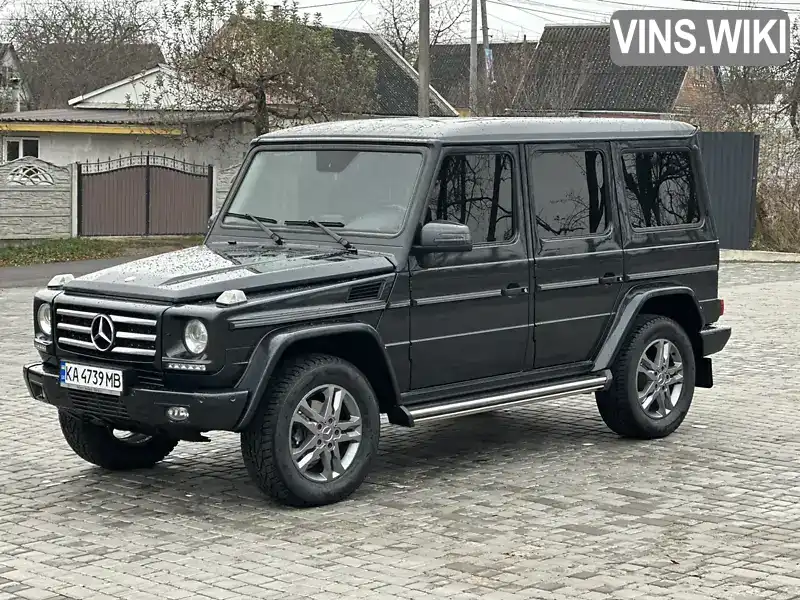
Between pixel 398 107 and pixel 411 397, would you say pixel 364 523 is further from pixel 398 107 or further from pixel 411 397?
pixel 398 107

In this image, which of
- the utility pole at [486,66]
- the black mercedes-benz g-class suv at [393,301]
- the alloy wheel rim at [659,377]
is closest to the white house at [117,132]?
the utility pole at [486,66]

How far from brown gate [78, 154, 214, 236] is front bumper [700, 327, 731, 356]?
21555 mm

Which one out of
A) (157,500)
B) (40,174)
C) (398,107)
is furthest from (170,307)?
(398,107)

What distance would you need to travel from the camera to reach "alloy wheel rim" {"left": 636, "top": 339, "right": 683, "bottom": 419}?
9.27 m

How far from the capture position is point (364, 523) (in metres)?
7.13

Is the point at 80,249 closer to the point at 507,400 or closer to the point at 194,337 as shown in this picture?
the point at 507,400

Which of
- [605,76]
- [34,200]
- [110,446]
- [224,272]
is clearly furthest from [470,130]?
[605,76]

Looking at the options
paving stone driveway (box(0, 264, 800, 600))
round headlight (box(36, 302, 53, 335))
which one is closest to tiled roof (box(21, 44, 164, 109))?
paving stone driveway (box(0, 264, 800, 600))

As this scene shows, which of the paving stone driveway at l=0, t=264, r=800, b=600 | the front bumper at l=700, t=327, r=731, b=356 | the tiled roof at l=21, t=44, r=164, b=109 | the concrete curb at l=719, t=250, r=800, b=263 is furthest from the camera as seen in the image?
the tiled roof at l=21, t=44, r=164, b=109

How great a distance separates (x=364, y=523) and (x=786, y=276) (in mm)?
16965

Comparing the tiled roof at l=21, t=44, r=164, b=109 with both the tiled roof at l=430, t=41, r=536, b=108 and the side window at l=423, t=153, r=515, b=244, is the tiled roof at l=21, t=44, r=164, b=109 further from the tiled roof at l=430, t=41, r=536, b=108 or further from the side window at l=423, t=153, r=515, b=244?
the side window at l=423, t=153, r=515, b=244

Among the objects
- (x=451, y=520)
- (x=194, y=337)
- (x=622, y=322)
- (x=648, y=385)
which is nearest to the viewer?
(x=194, y=337)

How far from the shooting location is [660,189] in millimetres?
9562

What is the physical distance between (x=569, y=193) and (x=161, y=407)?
3154 millimetres
